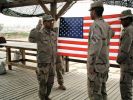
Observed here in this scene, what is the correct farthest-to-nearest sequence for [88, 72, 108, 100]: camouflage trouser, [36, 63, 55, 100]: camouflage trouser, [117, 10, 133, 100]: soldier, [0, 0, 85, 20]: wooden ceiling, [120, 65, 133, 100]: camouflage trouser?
[0, 0, 85, 20]: wooden ceiling, [36, 63, 55, 100]: camouflage trouser, [120, 65, 133, 100]: camouflage trouser, [117, 10, 133, 100]: soldier, [88, 72, 108, 100]: camouflage trouser

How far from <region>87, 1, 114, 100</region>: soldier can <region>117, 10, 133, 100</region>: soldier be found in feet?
1.54

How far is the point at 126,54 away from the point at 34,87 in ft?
11.5

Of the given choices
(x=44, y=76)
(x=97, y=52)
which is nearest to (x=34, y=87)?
(x=44, y=76)

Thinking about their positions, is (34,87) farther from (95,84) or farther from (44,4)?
(95,84)

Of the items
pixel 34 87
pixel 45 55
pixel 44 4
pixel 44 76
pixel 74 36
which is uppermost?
pixel 44 4

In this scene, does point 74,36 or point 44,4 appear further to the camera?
point 44,4

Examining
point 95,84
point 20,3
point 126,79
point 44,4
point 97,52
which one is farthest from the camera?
point 20,3

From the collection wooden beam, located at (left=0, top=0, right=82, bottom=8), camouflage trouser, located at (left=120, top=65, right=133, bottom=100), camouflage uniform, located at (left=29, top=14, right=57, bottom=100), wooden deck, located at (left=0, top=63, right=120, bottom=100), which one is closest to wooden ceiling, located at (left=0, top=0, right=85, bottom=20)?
wooden beam, located at (left=0, top=0, right=82, bottom=8)

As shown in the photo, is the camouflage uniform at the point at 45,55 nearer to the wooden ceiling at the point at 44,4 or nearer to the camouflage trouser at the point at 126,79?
the camouflage trouser at the point at 126,79

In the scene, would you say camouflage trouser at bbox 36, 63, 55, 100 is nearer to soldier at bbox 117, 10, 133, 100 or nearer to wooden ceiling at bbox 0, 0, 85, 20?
soldier at bbox 117, 10, 133, 100

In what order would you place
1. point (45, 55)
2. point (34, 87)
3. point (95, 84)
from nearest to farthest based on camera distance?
point (95, 84) < point (45, 55) < point (34, 87)

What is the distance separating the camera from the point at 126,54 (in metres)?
4.33

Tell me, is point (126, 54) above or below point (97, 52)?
below

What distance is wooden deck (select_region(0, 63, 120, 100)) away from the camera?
596cm
